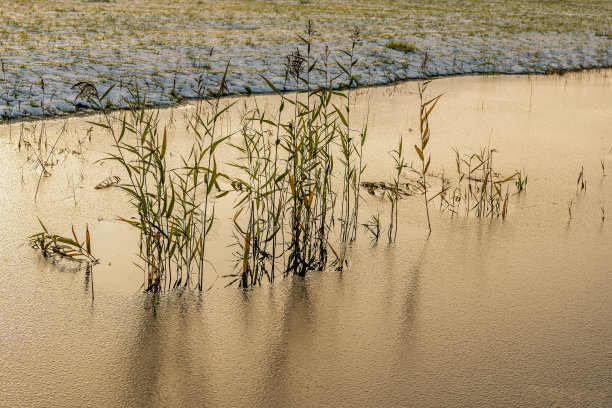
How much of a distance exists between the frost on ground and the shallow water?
2.23 metres

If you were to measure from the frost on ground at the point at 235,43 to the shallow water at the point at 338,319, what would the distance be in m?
2.23

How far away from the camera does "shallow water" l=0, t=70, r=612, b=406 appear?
195 centimetres

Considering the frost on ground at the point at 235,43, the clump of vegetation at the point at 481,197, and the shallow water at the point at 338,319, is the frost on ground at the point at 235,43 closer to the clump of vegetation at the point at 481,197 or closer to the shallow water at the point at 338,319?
the clump of vegetation at the point at 481,197

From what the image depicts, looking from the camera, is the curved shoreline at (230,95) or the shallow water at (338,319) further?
the curved shoreline at (230,95)

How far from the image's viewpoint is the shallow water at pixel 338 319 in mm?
1946

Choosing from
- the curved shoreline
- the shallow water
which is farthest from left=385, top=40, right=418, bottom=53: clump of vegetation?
the shallow water

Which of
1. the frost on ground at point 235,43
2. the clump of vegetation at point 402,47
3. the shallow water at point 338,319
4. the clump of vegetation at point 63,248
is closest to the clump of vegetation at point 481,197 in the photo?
the shallow water at point 338,319

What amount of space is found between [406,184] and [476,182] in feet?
1.46

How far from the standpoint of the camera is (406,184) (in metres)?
3.88

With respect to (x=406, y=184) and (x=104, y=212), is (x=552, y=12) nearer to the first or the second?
(x=406, y=184)

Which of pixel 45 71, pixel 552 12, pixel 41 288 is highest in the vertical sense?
pixel 552 12

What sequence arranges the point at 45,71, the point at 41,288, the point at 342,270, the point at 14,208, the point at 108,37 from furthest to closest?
the point at 108,37 < the point at 45,71 < the point at 14,208 < the point at 342,270 < the point at 41,288

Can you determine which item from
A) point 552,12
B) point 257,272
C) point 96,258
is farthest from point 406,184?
point 552,12

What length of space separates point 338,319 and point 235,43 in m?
7.59
